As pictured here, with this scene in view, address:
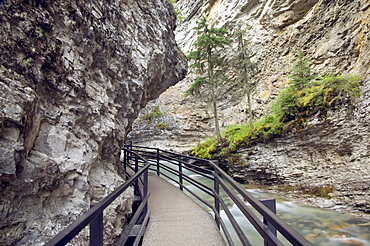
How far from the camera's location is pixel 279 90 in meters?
16.4

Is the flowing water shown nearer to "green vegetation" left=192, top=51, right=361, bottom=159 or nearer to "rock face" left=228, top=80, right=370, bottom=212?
"rock face" left=228, top=80, right=370, bottom=212

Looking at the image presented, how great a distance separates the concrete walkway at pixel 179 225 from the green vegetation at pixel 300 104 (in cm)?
772

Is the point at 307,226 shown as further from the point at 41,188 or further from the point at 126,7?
the point at 126,7

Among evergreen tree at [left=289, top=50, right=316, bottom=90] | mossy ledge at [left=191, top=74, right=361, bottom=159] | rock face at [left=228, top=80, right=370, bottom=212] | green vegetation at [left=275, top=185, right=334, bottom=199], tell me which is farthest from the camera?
evergreen tree at [left=289, top=50, right=316, bottom=90]

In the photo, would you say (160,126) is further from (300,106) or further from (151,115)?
(300,106)

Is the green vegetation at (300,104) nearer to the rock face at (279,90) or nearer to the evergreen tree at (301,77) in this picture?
the evergreen tree at (301,77)

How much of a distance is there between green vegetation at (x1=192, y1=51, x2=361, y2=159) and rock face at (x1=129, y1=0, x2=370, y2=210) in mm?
432

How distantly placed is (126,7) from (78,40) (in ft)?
10.8

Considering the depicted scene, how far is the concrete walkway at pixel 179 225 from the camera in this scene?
307 cm

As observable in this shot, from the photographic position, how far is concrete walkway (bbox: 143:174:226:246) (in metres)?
3.07

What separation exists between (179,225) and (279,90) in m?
15.6

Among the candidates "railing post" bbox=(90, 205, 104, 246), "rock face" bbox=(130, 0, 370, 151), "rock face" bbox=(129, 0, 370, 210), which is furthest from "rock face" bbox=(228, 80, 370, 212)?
"railing post" bbox=(90, 205, 104, 246)

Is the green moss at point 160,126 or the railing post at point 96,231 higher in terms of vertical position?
the green moss at point 160,126

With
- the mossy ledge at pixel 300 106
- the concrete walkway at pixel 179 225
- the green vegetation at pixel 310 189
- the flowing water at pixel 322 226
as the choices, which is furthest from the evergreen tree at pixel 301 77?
the concrete walkway at pixel 179 225
